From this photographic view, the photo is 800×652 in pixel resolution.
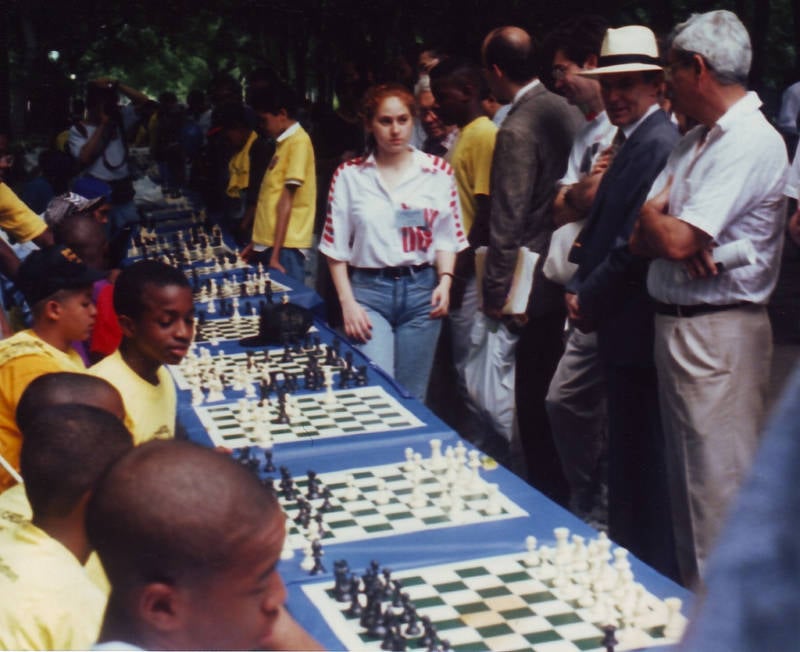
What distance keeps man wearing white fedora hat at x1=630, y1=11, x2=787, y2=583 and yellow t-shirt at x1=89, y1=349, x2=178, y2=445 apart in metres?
1.75

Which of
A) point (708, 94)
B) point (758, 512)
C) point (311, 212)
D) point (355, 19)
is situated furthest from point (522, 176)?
point (355, 19)

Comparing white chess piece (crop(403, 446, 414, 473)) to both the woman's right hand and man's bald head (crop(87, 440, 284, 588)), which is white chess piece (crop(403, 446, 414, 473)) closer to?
the woman's right hand

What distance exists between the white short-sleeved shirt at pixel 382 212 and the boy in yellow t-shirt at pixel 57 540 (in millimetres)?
2578

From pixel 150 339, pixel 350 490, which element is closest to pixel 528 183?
pixel 150 339

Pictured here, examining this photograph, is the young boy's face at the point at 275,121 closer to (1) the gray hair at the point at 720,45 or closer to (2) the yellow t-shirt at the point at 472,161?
(2) the yellow t-shirt at the point at 472,161

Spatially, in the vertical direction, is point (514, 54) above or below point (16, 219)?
above

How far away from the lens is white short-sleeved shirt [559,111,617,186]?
16.8ft

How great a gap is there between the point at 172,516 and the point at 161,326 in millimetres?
2343

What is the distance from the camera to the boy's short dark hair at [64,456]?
269 cm

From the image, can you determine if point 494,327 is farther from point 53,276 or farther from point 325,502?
point 325,502

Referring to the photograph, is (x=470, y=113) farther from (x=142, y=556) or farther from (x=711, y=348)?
(x=142, y=556)

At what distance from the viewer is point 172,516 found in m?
1.75

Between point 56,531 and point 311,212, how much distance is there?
512cm

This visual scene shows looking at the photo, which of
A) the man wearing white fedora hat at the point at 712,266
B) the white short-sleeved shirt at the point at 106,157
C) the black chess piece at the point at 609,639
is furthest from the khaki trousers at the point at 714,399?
the white short-sleeved shirt at the point at 106,157
